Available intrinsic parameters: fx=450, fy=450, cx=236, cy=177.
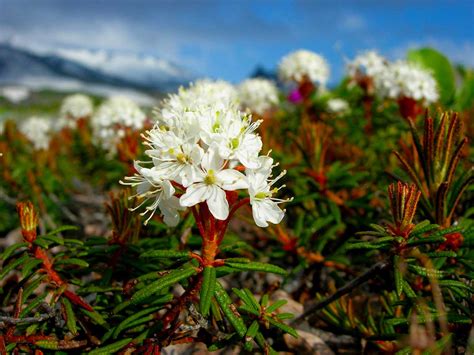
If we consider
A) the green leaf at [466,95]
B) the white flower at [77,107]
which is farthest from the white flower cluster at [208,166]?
the green leaf at [466,95]

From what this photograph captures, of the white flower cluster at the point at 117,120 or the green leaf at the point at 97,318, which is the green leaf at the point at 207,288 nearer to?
the green leaf at the point at 97,318

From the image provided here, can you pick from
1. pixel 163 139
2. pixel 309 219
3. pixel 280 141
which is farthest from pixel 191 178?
pixel 280 141

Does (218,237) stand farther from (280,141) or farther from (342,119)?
(342,119)

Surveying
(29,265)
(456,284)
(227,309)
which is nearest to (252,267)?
(227,309)

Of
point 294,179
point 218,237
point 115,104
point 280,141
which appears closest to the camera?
point 218,237

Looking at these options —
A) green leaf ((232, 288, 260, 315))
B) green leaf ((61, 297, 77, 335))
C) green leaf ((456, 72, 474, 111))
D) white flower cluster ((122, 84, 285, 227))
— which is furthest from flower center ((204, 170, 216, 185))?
green leaf ((456, 72, 474, 111))
